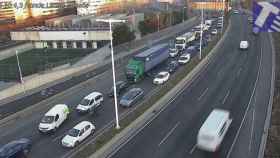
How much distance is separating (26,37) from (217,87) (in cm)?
6729

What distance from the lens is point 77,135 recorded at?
30.7 metres

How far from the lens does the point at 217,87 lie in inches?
1779

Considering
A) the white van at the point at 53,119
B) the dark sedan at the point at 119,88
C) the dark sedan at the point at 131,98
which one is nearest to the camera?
the white van at the point at 53,119

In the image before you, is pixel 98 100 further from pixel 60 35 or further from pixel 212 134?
pixel 60 35

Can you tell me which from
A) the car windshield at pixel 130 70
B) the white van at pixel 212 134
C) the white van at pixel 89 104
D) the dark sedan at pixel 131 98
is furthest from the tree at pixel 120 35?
the white van at pixel 212 134

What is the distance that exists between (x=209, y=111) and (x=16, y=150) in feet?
76.8

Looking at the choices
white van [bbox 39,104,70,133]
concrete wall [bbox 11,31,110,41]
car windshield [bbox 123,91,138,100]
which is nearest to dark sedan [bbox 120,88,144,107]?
car windshield [bbox 123,91,138,100]

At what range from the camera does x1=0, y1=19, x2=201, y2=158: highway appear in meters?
30.7

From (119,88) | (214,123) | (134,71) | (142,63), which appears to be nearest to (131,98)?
(119,88)

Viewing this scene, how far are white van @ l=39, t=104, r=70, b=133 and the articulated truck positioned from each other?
15.9 meters

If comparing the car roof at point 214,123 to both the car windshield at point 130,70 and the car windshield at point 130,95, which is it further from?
the car windshield at point 130,70

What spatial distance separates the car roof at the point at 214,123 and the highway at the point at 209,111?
232 centimetres

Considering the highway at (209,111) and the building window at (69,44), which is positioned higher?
the building window at (69,44)

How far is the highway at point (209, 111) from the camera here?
28484 millimetres
